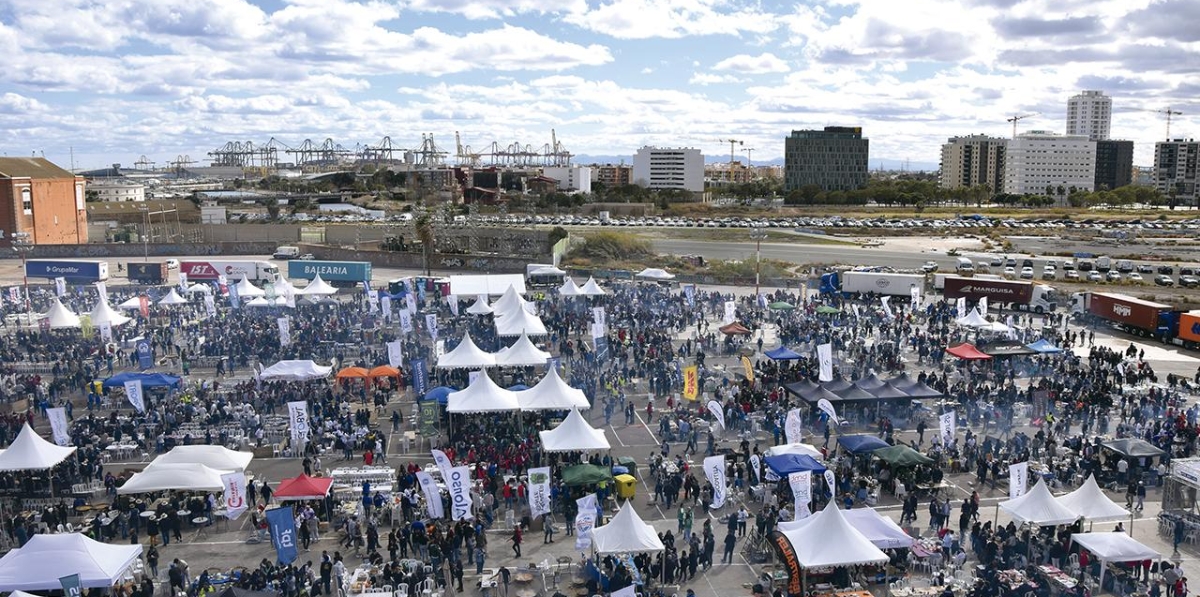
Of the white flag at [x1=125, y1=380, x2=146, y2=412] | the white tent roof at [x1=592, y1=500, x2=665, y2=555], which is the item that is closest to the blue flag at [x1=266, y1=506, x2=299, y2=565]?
the white tent roof at [x1=592, y1=500, x2=665, y2=555]

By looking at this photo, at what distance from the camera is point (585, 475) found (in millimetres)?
19359

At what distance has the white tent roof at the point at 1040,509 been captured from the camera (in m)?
17.0

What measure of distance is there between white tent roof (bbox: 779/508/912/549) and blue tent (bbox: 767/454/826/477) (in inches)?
97.0

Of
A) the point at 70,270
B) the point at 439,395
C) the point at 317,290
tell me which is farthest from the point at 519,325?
the point at 70,270

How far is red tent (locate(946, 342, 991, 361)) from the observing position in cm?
3023

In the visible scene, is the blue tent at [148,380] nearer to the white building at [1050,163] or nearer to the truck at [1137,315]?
the truck at [1137,315]

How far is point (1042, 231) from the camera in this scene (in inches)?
3615

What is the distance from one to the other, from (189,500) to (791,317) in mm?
25914

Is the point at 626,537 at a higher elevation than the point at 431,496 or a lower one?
lower

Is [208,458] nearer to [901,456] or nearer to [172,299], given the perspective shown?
[901,456]

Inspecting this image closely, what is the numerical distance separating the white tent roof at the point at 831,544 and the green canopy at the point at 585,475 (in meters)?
4.47

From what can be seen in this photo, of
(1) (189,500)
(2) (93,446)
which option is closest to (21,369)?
(2) (93,446)

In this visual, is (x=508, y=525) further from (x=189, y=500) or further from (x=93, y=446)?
(x=93, y=446)

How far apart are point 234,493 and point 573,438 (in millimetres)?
6950
